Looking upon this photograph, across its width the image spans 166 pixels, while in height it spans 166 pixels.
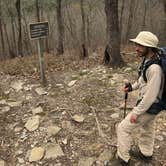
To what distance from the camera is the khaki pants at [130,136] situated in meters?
3.18

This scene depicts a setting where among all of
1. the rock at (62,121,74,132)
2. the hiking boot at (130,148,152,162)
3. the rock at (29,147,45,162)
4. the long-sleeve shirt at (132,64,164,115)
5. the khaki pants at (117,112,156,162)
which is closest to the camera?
the long-sleeve shirt at (132,64,164,115)

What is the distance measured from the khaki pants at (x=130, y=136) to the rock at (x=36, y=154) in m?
1.20

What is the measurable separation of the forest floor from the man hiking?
1.36ft

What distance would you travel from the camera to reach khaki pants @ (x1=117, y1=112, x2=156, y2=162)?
3178 millimetres

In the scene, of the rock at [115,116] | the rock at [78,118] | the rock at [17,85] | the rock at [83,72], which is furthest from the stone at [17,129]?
the rock at [83,72]

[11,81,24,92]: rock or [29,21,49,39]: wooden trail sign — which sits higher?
[29,21,49,39]: wooden trail sign

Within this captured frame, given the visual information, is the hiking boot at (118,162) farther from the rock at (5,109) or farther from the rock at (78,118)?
the rock at (5,109)

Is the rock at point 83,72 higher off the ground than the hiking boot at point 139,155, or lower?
higher

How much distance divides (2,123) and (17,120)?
265 millimetres

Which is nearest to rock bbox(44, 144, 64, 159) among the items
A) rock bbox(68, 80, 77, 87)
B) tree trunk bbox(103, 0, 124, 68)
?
rock bbox(68, 80, 77, 87)

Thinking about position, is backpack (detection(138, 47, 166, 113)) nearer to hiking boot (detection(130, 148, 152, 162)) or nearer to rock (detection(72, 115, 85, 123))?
hiking boot (detection(130, 148, 152, 162))

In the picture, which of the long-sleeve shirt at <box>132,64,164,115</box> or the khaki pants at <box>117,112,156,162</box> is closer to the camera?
the long-sleeve shirt at <box>132,64,164,115</box>

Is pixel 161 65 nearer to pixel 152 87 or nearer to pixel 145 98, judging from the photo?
pixel 152 87

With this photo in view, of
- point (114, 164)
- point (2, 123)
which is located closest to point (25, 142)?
point (2, 123)
